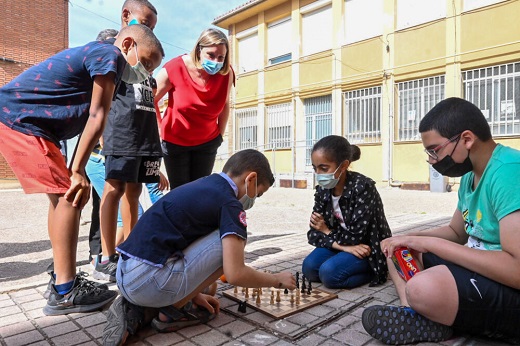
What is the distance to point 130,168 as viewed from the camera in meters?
3.07

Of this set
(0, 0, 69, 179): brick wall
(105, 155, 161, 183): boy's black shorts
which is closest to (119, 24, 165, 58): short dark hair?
(105, 155, 161, 183): boy's black shorts

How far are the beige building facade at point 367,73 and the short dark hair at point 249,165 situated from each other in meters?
10.9

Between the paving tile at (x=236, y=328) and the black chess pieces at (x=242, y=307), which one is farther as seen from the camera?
the black chess pieces at (x=242, y=307)

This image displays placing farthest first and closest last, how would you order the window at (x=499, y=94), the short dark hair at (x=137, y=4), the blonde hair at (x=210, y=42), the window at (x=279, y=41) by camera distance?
the window at (x=279, y=41)
the window at (x=499, y=94)
the short dark hair at (x=137, y=4)
the blonde hair at (x=210, y=42)

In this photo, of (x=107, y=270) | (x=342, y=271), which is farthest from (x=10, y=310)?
(x=342, y=271)

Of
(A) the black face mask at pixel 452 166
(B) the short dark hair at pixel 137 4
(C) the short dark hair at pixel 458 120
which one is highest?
(B) the short dark hair at pixel 137 4

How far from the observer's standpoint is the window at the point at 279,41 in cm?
1731

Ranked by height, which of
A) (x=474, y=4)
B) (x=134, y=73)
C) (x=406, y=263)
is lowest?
(x=406, y=263)

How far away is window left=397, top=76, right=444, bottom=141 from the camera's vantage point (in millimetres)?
12562

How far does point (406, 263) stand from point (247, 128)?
17.3 meters

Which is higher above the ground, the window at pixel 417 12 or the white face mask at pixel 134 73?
the window at pixel 417 12

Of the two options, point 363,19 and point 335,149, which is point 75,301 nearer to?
point 335,149

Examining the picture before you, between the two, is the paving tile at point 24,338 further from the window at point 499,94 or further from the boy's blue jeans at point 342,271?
the window at point 499,94

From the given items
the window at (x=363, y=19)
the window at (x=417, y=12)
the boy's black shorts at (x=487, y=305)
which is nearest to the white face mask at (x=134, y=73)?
the boy's black shorts at (x=487, y=305)
